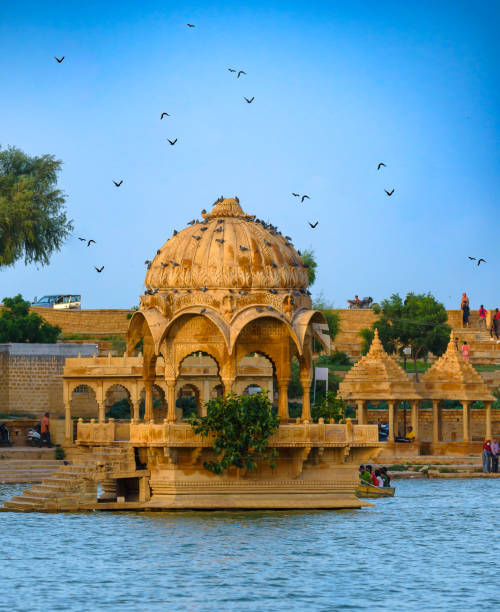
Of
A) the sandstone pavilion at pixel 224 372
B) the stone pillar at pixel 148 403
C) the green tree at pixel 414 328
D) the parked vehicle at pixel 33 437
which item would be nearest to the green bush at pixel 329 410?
the sandstone pavilion at pixel 224 372

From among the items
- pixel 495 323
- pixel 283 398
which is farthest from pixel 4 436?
pixel 495 323

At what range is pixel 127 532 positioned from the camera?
29.1m

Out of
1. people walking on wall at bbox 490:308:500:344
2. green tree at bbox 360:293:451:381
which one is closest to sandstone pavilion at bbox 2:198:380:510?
green tree at bbox 360:293:451:381

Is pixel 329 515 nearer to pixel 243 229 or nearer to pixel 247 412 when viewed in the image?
pixel 247 412

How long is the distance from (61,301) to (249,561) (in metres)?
57.6

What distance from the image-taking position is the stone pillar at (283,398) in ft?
106

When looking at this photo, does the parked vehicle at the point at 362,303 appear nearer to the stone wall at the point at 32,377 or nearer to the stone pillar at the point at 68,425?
the stone wall at the point at 32,377

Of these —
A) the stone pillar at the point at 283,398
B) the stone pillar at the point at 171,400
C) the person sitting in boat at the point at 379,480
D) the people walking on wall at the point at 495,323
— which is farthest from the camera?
the people walking on wall at the point at 495,323

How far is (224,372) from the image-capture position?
104ft

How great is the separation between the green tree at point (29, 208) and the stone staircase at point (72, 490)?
19.9m

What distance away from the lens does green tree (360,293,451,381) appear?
7094 cm

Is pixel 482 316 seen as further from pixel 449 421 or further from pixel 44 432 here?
pixel 44 432

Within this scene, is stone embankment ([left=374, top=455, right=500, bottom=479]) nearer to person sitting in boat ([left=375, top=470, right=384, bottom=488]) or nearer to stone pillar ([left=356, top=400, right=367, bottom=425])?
stone pillar ([left=356, top=400, right=367, bottom=425])

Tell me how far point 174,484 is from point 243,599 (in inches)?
315
